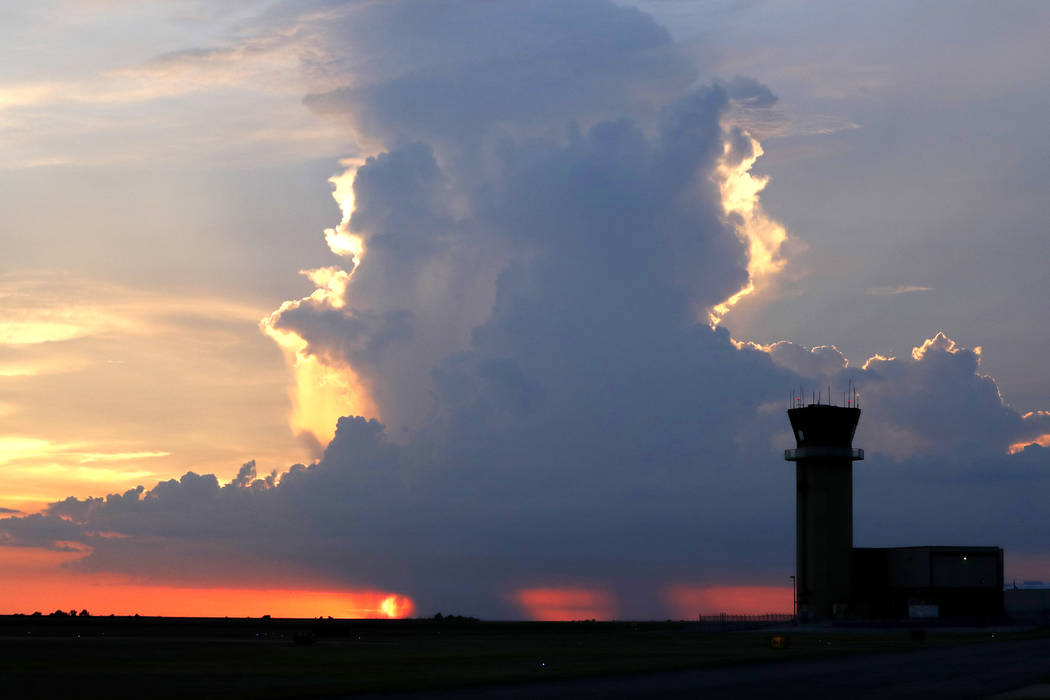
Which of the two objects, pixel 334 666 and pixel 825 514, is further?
pixel 825 514

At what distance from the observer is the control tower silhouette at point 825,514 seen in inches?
6673

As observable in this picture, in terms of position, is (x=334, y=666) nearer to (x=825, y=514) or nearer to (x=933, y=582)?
(x=825, y=514)

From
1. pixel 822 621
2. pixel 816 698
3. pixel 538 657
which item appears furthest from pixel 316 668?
pixel 822 621

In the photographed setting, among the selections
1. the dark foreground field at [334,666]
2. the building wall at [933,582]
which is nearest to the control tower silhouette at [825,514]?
the building wall at [933,582]

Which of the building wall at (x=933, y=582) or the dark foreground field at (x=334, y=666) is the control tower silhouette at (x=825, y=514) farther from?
the dark foreground field at (x=334, y=666)

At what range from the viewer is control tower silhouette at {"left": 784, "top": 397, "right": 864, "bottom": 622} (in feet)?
556

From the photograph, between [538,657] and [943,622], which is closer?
[538,657]

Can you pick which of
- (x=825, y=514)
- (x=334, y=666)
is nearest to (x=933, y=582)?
(x=825, y=514)

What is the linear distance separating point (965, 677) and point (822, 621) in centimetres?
10923

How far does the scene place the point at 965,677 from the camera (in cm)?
6153

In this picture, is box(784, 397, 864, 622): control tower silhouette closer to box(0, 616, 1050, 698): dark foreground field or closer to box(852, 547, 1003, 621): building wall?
box(852, 547, 1003, 621): building wall

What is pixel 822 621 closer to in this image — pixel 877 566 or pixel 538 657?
pixel 877 566

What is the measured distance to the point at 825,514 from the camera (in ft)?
556

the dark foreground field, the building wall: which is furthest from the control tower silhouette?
the dark foreground field
